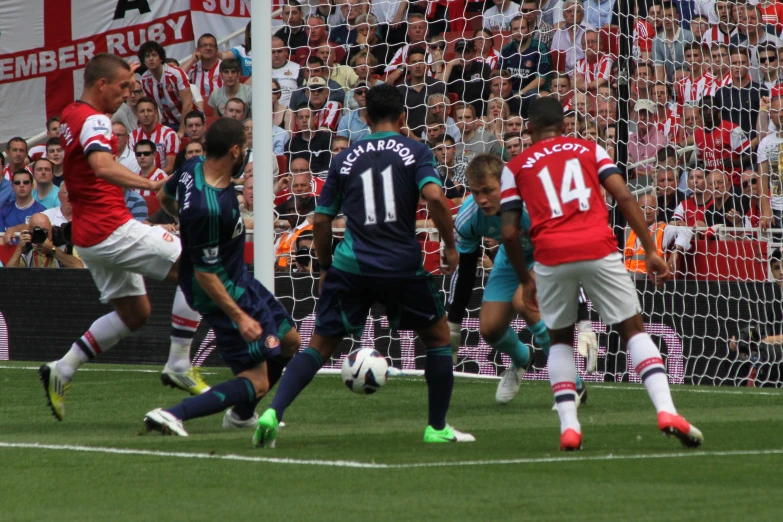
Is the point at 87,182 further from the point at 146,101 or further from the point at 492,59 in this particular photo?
the point at 146,101

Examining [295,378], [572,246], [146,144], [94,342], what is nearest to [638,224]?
[572,246]

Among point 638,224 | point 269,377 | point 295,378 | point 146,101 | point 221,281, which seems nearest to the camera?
point 638,224

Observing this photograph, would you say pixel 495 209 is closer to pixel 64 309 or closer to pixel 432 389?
pixel 432 389

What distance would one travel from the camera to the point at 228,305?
6.79 m

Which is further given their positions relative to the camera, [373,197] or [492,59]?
[492,59]

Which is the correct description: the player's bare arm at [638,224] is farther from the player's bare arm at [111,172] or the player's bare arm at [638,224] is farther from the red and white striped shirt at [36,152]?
the red and white striped shirt at [36,152]

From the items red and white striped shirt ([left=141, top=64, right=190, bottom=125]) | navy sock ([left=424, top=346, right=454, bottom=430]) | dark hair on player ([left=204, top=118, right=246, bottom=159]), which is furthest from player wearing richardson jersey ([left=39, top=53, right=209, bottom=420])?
red and white striped shirt ([left=141, top=64, right=190, bottom=125])

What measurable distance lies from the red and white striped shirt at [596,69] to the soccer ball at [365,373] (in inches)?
226

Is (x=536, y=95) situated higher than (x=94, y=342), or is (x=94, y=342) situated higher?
(x=536, y=95)

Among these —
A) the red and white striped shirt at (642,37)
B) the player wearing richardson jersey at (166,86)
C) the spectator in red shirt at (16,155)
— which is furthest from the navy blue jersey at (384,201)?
the spectator in red shirt at (16,155)

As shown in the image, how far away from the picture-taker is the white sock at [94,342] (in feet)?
26.3

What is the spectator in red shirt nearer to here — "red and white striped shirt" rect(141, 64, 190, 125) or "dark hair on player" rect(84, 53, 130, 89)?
"red and white striped shirt" rect(141, 64, 190, 125)

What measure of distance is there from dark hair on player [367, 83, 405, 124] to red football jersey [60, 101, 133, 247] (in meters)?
2.02

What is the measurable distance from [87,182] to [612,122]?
19.2ft
